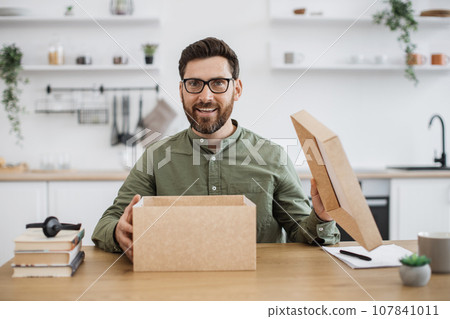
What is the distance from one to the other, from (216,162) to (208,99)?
25 cm

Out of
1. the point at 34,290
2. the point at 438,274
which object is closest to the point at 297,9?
the point at 438,274

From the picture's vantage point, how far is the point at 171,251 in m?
1.10

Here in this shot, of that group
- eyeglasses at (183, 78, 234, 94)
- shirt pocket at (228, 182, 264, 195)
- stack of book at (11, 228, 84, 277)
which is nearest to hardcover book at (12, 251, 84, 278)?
stack of book at (11, 228, 84, 277)

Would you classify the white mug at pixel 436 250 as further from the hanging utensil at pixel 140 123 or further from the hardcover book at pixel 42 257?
the hanging utensil at pixel 140 123

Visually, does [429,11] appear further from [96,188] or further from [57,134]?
[57,134]

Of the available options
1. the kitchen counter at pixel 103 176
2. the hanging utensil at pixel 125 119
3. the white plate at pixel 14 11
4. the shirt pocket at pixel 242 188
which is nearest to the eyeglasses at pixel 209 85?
the shirt pocket at pixel 242 188

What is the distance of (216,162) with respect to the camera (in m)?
1.77

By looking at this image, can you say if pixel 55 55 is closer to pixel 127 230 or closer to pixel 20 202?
pixel 20 202

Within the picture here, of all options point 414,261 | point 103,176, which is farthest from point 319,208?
point 103,176

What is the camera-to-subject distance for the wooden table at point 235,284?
37.2 inches

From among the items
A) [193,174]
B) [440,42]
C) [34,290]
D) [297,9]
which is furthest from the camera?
[440,42]

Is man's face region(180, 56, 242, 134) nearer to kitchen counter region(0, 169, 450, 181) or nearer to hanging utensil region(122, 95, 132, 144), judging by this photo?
kitchen counter region(0, 169, 450, 181)

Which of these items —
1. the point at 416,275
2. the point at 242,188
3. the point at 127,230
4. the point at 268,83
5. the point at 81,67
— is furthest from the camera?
the point at 268,83

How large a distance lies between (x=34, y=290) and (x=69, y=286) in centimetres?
7
